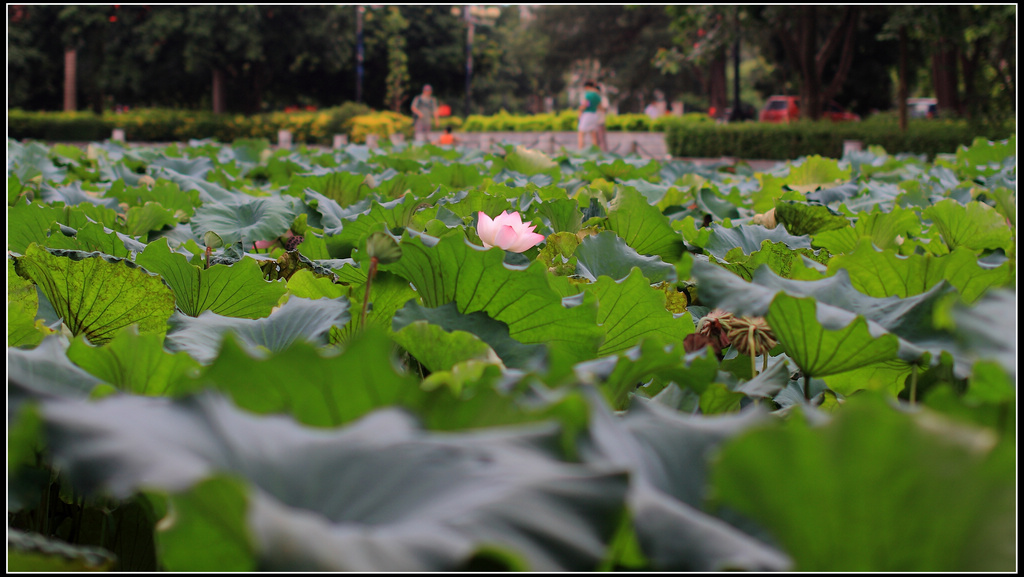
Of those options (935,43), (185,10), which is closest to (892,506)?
(935,43)

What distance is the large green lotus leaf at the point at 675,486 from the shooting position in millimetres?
489

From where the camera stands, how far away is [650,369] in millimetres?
786

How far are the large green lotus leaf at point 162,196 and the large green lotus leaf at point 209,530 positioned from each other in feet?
5.80

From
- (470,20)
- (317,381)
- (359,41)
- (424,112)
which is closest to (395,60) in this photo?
(359,41)

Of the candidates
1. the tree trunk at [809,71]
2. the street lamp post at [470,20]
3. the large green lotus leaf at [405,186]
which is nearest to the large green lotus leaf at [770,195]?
the large green lotus leaf at [405,186]

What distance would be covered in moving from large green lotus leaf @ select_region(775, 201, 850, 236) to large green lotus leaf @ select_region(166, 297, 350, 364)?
53.4 inches

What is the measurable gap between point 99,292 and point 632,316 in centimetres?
79

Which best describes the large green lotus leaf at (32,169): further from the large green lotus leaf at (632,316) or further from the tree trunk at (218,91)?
the tree trunk at (218,91)

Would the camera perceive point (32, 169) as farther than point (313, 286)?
Yes

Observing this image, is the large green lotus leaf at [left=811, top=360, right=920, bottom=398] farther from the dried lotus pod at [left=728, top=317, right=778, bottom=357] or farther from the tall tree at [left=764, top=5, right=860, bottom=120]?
the tall tree at [left=764, top=5, right=860, bottom=120]

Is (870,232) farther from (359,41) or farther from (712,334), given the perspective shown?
(359,41)

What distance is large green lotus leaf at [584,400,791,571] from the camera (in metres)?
0.49

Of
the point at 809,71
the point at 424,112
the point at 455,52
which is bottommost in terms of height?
the point at 424,112

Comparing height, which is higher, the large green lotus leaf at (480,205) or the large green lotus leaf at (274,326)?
the large green lotus leaf at (480,205)
